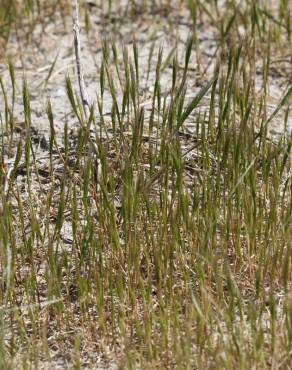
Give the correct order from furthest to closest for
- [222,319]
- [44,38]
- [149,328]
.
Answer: [44,38] < [222,319] < [149,328]

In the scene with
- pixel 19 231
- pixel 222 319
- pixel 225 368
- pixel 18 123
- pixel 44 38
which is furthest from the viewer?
pixel 44 38

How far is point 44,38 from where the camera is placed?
4.40m

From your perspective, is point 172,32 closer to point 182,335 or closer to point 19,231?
point 19,231

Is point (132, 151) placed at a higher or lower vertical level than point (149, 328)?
higher

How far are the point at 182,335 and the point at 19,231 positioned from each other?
0.76 m

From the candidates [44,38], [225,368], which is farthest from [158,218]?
Result: [44,38]

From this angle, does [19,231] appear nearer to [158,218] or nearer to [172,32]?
[158,218]

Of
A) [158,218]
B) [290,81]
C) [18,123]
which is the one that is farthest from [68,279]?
[290,81]

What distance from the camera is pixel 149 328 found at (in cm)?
254

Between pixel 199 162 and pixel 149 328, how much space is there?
79 centimetres

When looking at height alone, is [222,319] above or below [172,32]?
below

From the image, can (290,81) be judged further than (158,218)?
Yes

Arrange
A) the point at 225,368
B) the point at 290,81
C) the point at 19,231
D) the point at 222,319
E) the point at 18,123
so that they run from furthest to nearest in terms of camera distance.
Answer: the point at 290,81 → the point at 18,123 → the point at 19,231 → the point at 222,319 → the point at 225,368

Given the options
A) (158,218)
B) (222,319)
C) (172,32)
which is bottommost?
(222,319)
